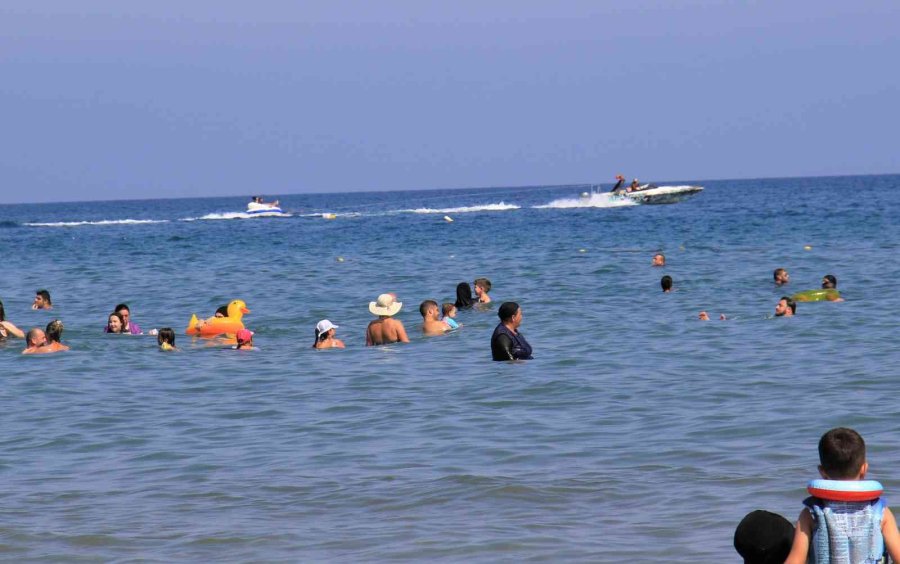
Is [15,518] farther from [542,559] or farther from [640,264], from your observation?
[640,264]

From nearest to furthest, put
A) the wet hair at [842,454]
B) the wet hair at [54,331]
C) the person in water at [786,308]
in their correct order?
the wet hair at [842,454] → the wet hair at [54,331] → the person in water at [786,308]

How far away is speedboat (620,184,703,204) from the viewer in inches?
2995

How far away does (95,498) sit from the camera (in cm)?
923

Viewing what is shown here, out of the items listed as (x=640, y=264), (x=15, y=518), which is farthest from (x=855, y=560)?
(x=640, y=264)

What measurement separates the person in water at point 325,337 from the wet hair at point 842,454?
12.6m

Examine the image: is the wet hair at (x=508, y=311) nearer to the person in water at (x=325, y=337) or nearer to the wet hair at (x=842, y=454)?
the person in water at (x=325, y=337)

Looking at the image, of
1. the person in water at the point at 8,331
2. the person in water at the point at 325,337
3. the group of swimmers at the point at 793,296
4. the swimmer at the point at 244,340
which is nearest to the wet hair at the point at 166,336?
the swimmer at the point at 244,340

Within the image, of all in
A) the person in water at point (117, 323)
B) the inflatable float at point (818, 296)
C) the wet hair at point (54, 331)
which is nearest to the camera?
the wet hair at point (54, 331)

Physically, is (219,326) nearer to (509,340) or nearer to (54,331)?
(54,331)

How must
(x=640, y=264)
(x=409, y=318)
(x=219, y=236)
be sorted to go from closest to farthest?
1. (x=409, y=318)
2. (x=640, y=264)
3. (x=219, y=236)

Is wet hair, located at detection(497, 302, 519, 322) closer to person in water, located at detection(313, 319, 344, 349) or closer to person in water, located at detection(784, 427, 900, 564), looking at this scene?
person in water, located at detection(313, 319, 344, 349)

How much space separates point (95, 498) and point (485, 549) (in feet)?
10.6

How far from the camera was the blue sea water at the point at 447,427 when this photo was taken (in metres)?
8.16

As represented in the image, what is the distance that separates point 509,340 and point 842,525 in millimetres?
10159
